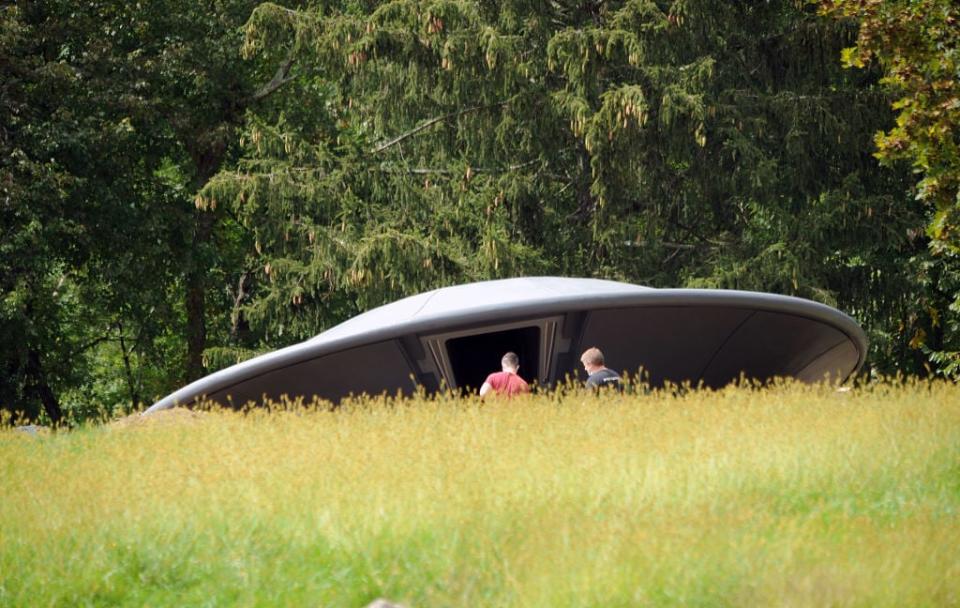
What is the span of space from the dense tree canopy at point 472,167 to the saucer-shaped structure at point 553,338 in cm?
511

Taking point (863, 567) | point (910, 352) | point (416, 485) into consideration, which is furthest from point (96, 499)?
point (910, 352)

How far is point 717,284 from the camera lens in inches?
914

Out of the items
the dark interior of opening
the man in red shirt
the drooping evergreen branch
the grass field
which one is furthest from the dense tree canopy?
the grass field

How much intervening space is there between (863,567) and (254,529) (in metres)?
3.70

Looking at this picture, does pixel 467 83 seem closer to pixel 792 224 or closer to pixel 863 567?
pixel 792 224

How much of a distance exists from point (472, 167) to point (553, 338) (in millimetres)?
9966

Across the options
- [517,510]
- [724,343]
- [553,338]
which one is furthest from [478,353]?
[517,510]

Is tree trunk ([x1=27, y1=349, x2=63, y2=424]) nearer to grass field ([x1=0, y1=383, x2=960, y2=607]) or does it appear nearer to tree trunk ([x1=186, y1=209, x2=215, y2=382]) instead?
tree trunk ([x1=186, y1=209, x2=215, y2=382])

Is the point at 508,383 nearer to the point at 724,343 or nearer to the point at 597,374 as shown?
the point at 597,374

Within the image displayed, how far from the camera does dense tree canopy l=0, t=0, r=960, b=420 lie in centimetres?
2320

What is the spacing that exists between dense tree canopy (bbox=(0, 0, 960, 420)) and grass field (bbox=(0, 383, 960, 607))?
11379 mm

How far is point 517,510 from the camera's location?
28.9 feet

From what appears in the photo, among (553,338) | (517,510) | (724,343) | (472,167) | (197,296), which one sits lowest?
(197,296)

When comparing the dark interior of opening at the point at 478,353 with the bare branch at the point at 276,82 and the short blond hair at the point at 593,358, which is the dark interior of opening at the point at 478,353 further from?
the bare branch at the point at 276,82
